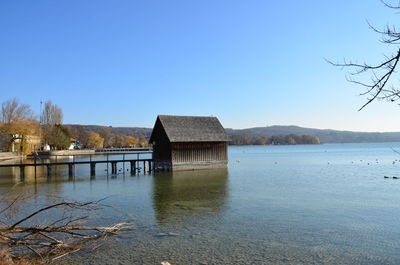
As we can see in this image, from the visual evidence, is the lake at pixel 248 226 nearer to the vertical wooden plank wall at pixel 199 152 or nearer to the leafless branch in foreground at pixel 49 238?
the leafless branch in foreground at pixel 49 238

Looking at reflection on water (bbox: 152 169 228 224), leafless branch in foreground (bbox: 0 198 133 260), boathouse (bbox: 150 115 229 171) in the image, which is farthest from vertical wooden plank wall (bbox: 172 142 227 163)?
leafless branch in foreground (bbox: 0 198 133 260)

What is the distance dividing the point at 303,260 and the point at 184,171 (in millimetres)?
24507

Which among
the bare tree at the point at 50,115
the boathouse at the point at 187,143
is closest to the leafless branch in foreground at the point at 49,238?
the boathouse at the point at 187,143

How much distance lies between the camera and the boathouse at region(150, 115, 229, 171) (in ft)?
108

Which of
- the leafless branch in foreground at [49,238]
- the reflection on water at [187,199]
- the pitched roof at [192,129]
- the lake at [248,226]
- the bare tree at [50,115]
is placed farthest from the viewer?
the bare tree at [50,115]

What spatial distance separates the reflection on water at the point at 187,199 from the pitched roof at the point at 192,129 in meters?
8.47

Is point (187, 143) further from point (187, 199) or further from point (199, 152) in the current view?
point (187, 199)

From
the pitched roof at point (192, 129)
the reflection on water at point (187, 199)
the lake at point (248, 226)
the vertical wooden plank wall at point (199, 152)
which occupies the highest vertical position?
the pitched roof at point (192, 129)

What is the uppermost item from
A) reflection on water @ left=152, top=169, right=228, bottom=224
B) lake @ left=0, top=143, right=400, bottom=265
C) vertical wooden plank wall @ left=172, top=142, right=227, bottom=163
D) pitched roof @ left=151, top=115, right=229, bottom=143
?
pitched roof @ left=151, top=115, right=229, bottom=143

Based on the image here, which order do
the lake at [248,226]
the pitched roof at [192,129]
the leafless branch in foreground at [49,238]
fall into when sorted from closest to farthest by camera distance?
1. the leafless branch in foreground at [49,238]
2. the lake at [248,226]
3. the pitched roof at [192,129]

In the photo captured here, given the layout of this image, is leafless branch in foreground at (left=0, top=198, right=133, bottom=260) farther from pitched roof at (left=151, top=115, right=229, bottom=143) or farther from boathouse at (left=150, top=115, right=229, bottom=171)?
pitched roof at (left=151, top=115, right=229, bottom=143)

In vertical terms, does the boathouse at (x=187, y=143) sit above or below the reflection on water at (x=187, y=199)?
above

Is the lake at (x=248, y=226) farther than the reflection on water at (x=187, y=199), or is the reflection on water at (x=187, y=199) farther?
the reflection on water at (x=187, y=199)

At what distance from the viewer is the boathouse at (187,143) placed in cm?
3277
